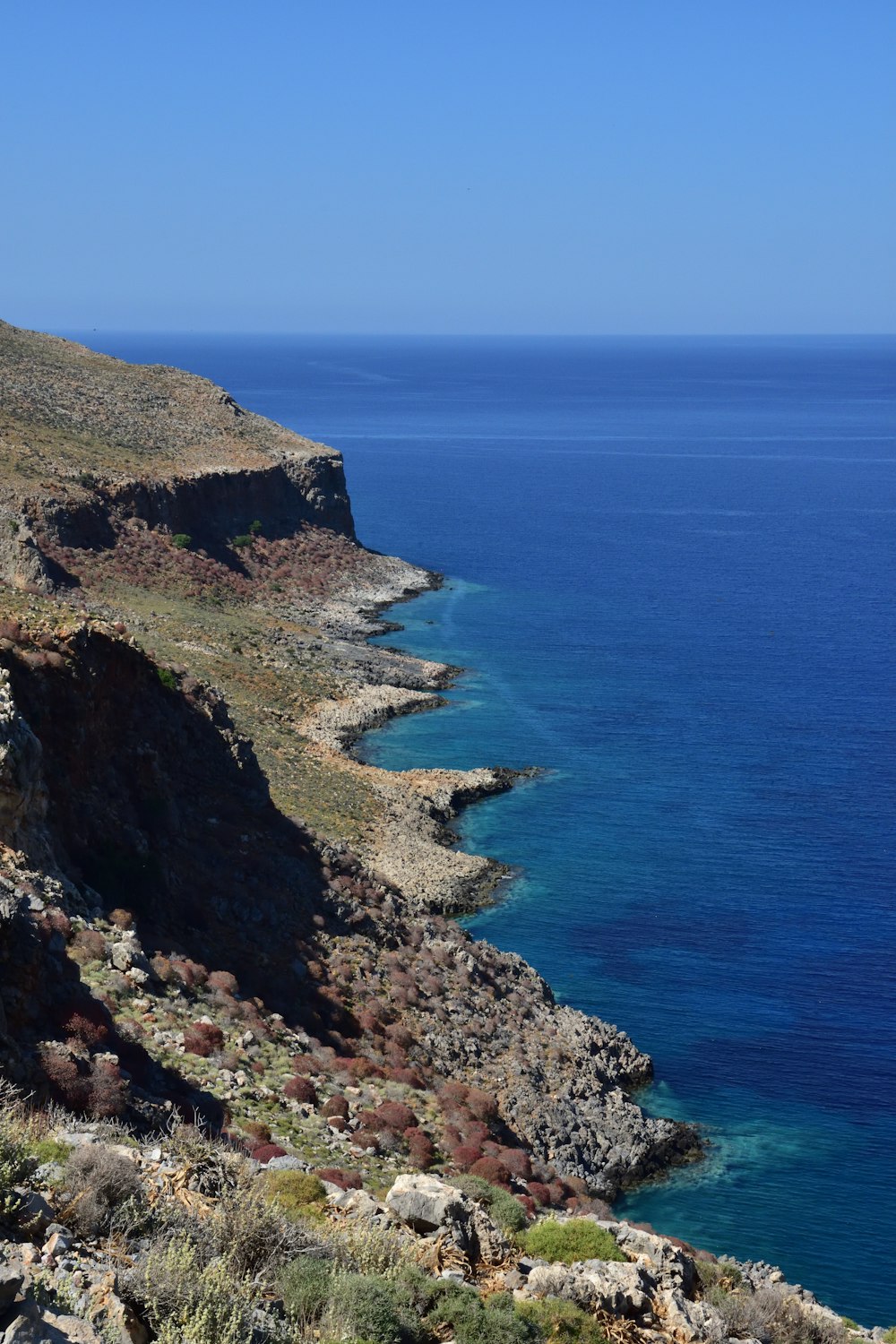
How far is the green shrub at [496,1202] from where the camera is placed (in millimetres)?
22938

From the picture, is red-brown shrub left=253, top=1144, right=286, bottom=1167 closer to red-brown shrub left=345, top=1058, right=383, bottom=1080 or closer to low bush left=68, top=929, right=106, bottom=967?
low bush left=68, top=929, right=106, bottom=967

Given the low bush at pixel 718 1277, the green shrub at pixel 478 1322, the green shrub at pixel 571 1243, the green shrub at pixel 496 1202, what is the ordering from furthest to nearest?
the green shrub at pixel 496 1202
the low bush at pixel 718 1277
the green shrub at pixel 571 1243
the green shrub at pixel 478 1322

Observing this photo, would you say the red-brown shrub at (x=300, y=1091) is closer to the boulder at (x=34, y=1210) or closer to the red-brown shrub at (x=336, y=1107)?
the red-brown shrub at (x=336, y=1107)

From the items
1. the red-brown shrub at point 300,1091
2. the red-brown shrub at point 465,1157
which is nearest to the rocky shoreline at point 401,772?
the red-brown shrub at point 465,1157

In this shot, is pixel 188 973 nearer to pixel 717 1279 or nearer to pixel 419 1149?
pixel 419 1149

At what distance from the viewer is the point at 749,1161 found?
40.4m

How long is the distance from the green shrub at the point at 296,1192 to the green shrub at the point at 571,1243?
3335 millimetres

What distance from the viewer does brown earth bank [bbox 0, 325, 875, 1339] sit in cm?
2670

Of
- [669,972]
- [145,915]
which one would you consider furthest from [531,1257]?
[669,972]

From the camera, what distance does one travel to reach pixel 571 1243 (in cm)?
2161

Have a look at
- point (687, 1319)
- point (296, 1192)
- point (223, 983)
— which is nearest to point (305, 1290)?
point (296, 1192)

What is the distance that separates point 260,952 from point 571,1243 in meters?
17.9

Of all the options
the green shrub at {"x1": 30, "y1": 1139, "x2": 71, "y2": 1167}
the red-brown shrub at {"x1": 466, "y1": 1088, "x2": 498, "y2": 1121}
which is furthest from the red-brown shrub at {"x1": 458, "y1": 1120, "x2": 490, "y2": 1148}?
the green shrub at {"x1": 30, "y1": 1139, "x2": 71, "y2": 1167}

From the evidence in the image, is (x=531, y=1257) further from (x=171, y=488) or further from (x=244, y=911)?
(x=171, y=488)
